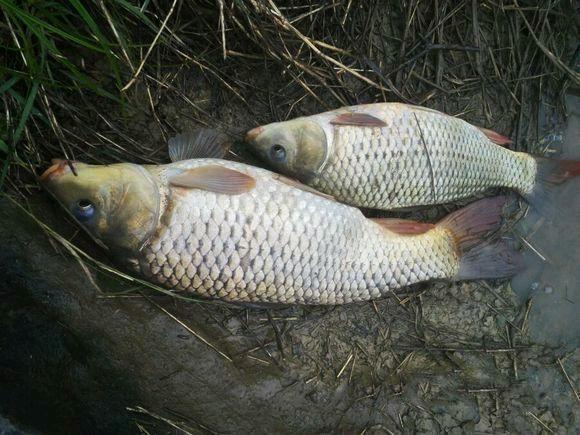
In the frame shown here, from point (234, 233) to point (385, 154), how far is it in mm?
901

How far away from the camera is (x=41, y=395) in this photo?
2.20m

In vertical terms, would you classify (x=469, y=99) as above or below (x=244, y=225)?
above

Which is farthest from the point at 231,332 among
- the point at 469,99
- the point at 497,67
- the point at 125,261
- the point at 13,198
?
the point at 497,67

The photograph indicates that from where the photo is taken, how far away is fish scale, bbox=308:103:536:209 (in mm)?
2619

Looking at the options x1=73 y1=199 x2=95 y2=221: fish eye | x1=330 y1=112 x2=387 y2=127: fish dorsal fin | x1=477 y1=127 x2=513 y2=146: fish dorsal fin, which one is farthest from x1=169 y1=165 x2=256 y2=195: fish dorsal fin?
x1=477 y1=127 x2=513 y2=146: fish dorsal fin

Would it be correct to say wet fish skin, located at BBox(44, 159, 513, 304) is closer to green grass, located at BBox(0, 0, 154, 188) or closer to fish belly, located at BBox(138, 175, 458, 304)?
fish belly, located at BBox(138, 175, 458, 304)

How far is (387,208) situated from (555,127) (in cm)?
132

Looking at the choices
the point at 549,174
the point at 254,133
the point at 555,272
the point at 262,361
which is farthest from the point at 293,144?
the point at 555,272

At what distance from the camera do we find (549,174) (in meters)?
3.02

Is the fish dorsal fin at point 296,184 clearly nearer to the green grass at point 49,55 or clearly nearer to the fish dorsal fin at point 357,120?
the fish dorsal fin at point 357,120

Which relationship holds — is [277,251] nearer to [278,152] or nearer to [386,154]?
[278,152]

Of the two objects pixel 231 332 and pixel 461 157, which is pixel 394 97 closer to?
pixel 461 157

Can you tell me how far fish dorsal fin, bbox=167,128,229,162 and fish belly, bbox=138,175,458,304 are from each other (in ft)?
1.10

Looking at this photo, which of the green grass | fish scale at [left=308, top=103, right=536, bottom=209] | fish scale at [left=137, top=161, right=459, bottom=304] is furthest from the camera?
fish scale at [left=308, top=103, right=536, bottom=209]
